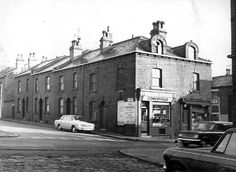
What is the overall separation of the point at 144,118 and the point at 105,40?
11.3 metres

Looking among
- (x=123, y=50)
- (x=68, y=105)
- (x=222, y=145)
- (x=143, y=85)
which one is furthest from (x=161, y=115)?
(x=222, y=145)

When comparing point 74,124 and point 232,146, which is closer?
point 232,146

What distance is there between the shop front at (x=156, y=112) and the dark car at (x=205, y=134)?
37.2 ft

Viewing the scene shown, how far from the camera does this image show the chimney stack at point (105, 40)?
36312mm

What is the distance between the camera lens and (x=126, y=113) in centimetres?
2903

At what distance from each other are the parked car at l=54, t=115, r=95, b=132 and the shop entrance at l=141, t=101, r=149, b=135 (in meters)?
4.35

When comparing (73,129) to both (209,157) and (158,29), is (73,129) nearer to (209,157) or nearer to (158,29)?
(158,29)

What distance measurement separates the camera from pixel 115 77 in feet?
101

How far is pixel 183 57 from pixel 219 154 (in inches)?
1062

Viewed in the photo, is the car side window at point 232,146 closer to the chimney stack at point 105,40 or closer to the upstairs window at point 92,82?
the upstairs window at point 92,82

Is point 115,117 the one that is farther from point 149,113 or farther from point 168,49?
point 168,49

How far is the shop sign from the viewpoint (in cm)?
2864

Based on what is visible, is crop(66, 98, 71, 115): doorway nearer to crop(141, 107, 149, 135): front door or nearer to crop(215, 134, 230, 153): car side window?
crop(141, 107, 149, 135): front door

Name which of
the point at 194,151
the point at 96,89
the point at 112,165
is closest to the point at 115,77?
the point at 96,89
